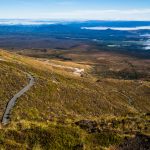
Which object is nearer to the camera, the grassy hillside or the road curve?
the grassy hillside

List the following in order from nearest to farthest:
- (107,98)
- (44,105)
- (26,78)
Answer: (44,105) → (26,78) → (107,98)

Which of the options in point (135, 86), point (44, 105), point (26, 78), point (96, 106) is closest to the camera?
point (44, 105)

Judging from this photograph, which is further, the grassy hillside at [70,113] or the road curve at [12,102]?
the road curve at [12,102]

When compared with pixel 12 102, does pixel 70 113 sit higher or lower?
lower

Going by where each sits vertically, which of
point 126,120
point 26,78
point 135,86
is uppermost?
point 126,120

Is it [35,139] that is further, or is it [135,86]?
[135,86]

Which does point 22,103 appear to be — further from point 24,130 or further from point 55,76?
point 55,76

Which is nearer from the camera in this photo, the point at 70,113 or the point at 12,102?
the point at 12,102

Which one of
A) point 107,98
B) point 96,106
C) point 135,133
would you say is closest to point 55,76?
point 107,98
